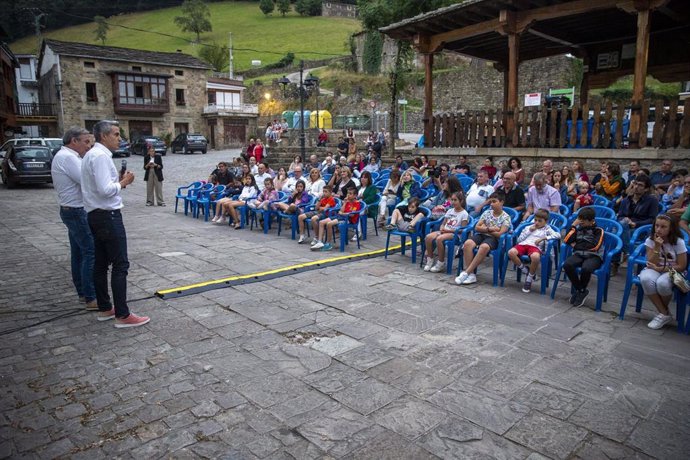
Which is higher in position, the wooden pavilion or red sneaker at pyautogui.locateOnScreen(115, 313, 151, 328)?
the wooden pavilion

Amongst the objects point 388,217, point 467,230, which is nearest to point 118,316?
point 467,230

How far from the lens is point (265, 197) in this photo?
30.5 ft

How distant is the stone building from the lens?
116 ft

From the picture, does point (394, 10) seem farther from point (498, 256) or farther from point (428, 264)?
point (498, 256)

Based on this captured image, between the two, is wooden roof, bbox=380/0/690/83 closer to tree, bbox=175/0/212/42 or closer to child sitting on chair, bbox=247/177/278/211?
child sitting on chair, bbox=247/177/278/211

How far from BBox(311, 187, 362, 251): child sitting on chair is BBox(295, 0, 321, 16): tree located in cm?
8255

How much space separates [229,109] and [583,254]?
129 feet

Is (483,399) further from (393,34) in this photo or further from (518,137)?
(393,34)

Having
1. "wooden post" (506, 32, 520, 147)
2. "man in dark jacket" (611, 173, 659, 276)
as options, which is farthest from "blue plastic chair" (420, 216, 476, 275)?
"wooden post" (506, 32, 520, 147)

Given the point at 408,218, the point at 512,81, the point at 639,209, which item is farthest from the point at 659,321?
the point at 512,81

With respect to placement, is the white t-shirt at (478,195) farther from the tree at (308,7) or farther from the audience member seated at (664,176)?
the tree at (308,7)

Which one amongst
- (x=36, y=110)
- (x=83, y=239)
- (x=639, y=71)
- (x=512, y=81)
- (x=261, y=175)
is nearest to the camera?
(x=83, y=239)

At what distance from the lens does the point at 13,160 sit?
630 inches

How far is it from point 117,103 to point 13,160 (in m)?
22.9
